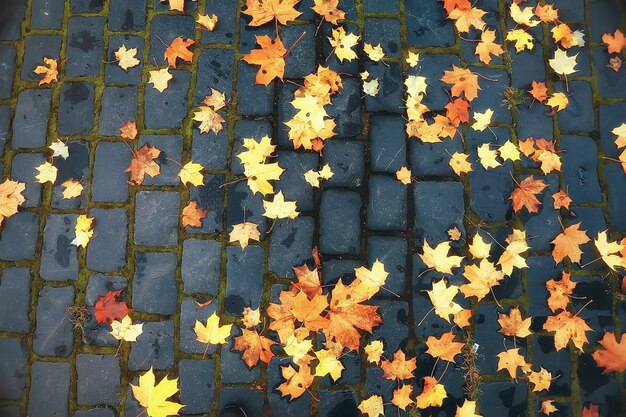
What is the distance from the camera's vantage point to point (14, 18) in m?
3.53

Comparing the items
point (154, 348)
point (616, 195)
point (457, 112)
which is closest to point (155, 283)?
point (154, 348)

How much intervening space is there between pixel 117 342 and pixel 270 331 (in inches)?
43.6

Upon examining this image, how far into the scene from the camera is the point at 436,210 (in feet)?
10.9

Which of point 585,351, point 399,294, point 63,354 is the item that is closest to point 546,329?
point 585,351

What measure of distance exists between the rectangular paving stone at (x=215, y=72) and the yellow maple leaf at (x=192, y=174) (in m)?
0.50

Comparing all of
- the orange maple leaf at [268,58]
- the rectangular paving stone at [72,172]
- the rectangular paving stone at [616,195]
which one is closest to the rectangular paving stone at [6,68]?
A: the rectangular paving stone at [72,172]

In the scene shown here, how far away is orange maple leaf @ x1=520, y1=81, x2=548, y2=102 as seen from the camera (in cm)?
344

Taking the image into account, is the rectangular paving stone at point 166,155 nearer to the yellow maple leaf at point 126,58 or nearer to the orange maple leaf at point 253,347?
the yellow maple leaf at point 126,58

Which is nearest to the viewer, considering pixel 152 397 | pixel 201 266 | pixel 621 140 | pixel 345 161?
pixel 152 397

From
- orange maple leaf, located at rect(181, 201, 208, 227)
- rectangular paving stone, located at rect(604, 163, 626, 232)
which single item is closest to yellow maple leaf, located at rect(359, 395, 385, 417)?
orange maple leaf, located at rect(181, 201, 208, 227)

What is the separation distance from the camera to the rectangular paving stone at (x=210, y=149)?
10.9 feet

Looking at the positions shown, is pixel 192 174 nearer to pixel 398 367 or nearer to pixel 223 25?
pixel 223 25

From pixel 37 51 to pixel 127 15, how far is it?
760 mm

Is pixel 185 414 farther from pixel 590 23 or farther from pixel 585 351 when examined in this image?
pixel 590 23
